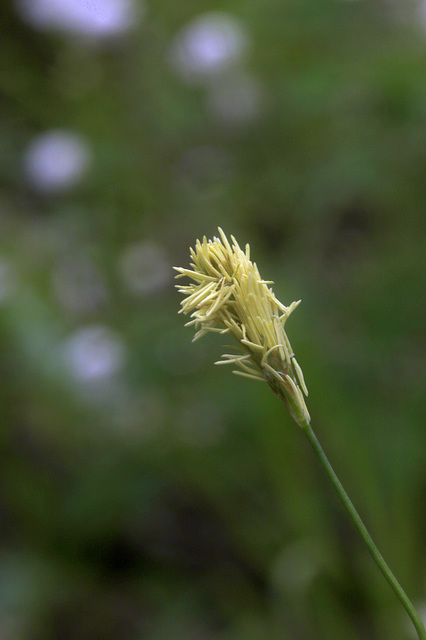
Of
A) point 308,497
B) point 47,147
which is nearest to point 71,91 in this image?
point 47,147

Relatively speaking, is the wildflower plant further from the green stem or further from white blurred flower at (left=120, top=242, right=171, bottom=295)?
white blurred flower at (left=120, top=242, right=171, bottom=295)

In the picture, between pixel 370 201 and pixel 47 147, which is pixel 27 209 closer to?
pixel 47 147

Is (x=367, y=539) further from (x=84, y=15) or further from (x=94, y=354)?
(x=84, y=15)

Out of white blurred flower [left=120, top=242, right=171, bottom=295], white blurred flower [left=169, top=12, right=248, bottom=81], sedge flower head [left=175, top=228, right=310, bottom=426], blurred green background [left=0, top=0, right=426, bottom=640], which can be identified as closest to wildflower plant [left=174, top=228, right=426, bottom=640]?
sedge flower head [left=175, top=228, right=310, bottom=426]

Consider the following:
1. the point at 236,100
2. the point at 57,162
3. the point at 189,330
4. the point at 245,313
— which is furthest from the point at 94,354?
the point at 245,313

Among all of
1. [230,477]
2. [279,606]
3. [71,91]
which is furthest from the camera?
[71,91]

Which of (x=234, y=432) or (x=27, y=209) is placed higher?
(x=27, y=209)

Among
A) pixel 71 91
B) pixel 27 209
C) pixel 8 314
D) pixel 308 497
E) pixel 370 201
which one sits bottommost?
pixel 308 497
